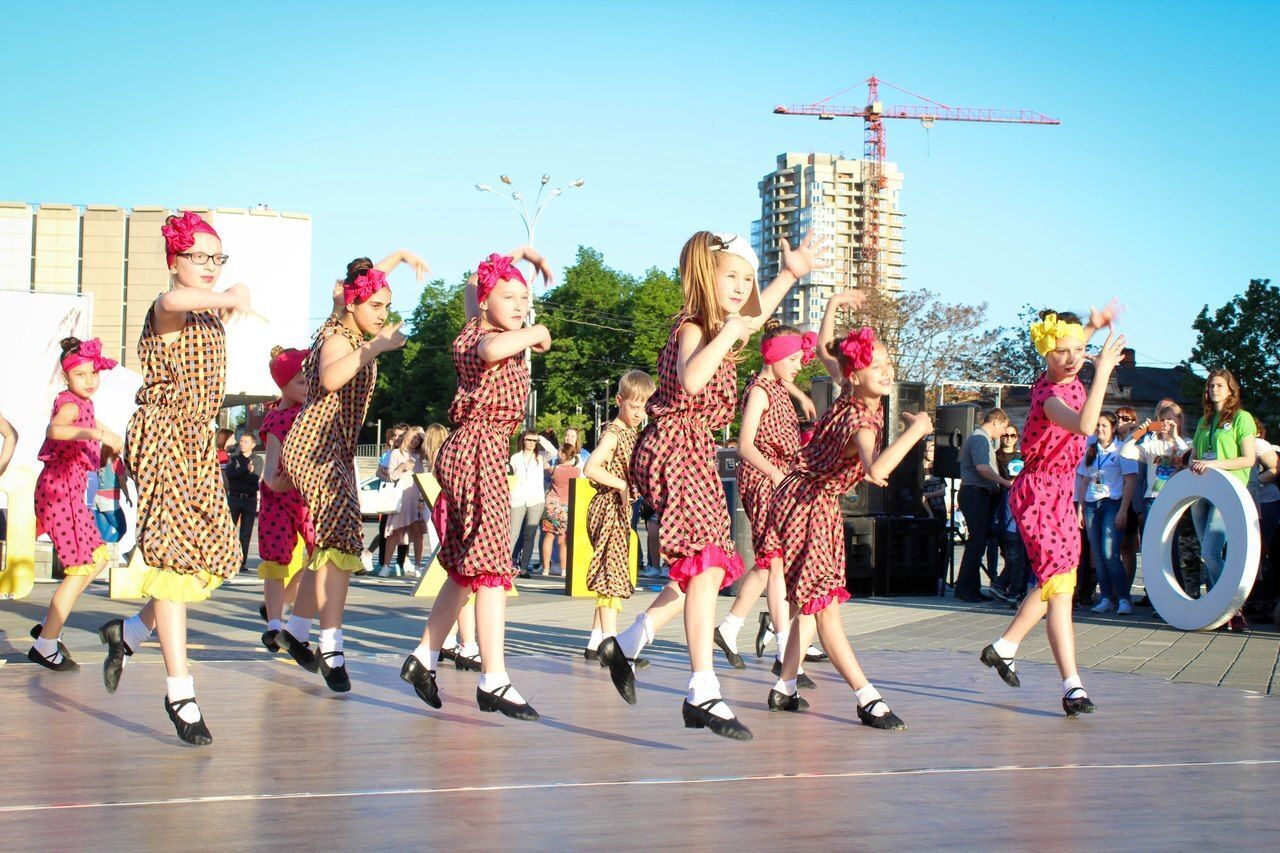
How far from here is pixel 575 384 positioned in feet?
264

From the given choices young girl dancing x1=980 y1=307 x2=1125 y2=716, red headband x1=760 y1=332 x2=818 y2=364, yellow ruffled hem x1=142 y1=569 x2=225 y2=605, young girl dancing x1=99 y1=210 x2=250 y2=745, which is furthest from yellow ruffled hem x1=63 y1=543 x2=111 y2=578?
young girl dancing x1=980 y1=307 x2=1125 y2=716

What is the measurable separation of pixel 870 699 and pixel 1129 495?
24.5 feet

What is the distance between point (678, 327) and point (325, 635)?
237 centimetres

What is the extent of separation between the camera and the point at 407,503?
16344 mm

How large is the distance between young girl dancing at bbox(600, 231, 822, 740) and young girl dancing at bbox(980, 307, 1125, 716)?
1731 millimetres

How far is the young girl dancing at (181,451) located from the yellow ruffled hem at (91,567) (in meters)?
2.63

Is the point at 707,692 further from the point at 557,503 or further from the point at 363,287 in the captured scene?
the point at 557,503

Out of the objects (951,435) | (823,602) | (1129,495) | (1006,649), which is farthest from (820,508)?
(951,435)

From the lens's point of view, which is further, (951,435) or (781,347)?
(951,435)

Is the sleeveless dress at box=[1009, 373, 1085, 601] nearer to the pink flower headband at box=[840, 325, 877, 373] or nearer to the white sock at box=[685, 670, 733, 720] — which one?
the pink flower headband at box=[840, 325, 877, 373]

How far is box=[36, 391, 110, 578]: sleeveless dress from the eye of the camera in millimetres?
8219

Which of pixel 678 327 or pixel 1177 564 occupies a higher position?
pixel 678 327

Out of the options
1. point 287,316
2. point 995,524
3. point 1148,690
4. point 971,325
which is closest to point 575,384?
point 971,325

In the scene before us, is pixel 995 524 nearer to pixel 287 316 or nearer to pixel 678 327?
pixel 678 327
